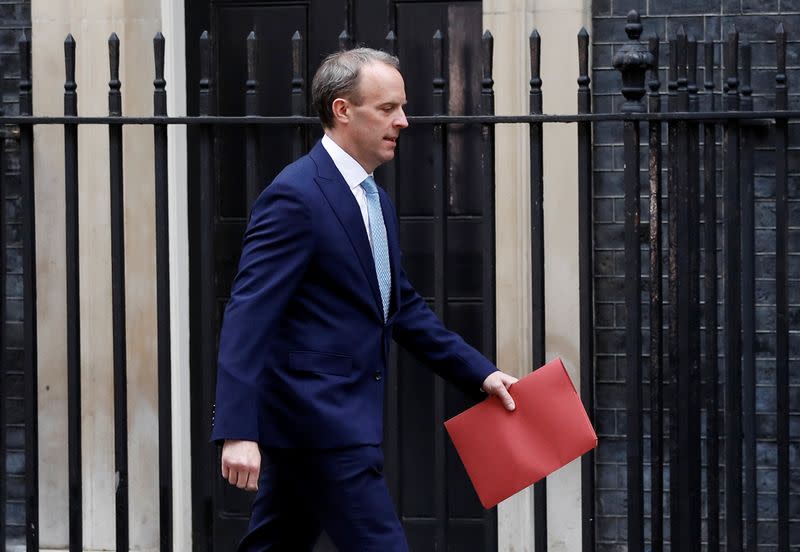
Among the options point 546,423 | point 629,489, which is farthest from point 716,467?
point 546,423

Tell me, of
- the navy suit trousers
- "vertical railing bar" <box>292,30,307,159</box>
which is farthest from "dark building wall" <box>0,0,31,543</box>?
the navy suit trousers

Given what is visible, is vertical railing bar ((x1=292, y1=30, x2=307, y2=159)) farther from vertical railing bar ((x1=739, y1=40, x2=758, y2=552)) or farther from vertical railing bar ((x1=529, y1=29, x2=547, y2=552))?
vertical railing bar ((x1=739, y1=40, x2=758, y2=552))

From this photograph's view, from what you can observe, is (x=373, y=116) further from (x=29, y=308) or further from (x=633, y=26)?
(x=29, y=308)

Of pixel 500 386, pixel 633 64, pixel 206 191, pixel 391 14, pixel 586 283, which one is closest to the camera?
pixel 500 386

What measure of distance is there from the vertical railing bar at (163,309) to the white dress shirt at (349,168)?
3.70 ft

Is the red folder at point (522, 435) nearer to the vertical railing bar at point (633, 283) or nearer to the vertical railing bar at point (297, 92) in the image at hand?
the vertical railing bar at point (633, 283)

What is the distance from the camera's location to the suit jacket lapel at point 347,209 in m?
3.86

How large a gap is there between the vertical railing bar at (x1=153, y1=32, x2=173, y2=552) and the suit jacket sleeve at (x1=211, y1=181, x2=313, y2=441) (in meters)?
1.19

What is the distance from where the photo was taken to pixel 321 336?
3.82 meters

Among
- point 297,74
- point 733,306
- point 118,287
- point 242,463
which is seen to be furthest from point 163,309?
point 733,306

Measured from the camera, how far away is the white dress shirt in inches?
155

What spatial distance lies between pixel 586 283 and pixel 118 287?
1.49 metres

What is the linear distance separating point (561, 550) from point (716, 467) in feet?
5.22

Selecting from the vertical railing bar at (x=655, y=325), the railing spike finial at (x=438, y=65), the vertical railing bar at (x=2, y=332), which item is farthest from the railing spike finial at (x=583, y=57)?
the vertical railing bar at (x=2, y=332)
